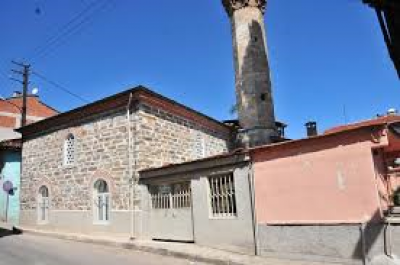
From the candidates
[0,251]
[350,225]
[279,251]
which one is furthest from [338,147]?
[0,251]

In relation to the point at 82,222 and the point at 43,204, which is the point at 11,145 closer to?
the point at 43,204

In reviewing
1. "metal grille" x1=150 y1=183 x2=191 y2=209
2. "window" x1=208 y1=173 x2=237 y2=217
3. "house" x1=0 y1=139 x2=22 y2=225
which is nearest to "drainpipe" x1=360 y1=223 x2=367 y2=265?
"window" x1=208 y1=173 x2=237 y2=217

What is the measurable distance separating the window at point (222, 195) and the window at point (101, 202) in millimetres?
5015

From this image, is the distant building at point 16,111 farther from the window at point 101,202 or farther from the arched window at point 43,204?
the window at point 101,202

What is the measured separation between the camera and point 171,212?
12398 mm

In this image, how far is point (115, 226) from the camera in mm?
13711

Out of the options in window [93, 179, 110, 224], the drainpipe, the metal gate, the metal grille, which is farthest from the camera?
window [93, 179, 110, 224]

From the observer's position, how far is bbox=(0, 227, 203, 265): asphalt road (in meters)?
9.53

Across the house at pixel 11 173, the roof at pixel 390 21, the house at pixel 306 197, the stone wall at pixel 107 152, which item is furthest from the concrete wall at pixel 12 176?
the roof at pixel 390 21

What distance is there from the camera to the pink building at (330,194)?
762 centimetres

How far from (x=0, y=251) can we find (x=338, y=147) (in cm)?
983

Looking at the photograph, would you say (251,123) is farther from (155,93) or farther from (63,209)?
(63,209)

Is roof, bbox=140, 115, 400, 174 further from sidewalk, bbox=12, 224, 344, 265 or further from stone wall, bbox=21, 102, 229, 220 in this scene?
sidewalk, bbox=12, 224, 344, 265

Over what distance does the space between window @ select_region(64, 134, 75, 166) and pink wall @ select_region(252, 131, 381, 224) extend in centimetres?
950
